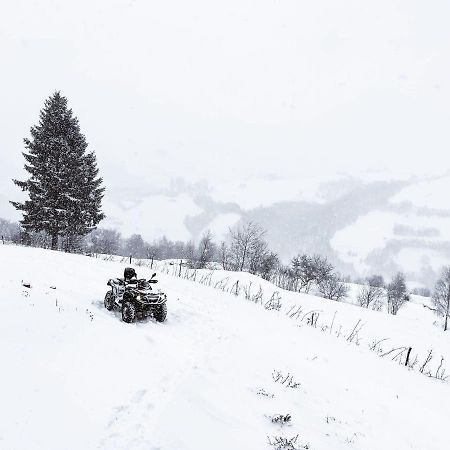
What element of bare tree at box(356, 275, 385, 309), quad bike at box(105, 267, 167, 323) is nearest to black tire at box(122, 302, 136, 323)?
quad bike at box(105, 267, 167, 323)

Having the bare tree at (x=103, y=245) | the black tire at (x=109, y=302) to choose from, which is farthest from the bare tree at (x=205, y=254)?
the black tire at (x=109, y=302)

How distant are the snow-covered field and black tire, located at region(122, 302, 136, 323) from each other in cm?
26

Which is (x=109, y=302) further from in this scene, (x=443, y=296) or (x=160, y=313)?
(x=443, y=296)

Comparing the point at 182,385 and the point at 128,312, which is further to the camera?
the point at 128,312

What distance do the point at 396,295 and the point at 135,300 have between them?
10046 centimetres

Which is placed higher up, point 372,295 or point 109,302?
point 109,302

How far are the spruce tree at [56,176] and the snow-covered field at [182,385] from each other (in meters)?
17.9

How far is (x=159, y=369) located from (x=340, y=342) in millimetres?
7018

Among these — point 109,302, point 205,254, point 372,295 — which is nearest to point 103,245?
point 205,254

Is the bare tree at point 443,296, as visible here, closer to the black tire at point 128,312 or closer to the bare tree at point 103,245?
the bare tree at point 103,245

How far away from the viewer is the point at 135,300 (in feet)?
33.7

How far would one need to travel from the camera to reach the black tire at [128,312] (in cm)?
984

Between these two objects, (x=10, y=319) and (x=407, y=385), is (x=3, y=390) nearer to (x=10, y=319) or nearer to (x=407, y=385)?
(x=10, y=319)

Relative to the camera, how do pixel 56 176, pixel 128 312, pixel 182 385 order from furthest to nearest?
pixel 56 176
pixel 128 312
pixel 182 385
